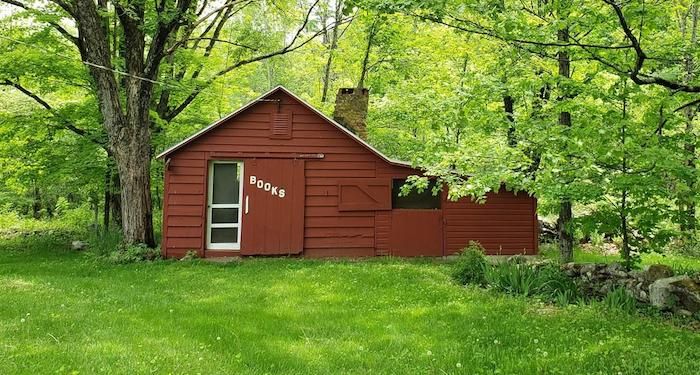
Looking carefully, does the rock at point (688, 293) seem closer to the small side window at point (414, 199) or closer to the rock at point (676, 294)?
the rock at point (676, 294)

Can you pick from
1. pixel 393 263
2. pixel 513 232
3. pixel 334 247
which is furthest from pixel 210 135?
pixel 513 232

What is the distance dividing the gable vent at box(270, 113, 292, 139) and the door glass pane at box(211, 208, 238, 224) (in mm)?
2071

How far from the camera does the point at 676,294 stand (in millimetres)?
6516

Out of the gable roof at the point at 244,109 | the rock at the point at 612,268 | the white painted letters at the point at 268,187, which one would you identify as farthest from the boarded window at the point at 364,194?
the rock at the point at 612,268

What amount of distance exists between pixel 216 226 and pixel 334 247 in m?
2.90

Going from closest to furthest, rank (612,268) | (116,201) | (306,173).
Answer: (612,268) → (306,173) → (116,201)

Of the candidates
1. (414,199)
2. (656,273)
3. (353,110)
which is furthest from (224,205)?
(656,273)

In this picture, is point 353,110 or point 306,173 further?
point 353,110

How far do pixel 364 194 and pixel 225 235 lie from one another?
352 centimetres

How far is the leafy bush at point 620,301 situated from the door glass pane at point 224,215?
27.1 feet

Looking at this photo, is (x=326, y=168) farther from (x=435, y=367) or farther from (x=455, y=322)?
(x=435, y=367)

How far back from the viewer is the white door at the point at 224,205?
12.0 meters

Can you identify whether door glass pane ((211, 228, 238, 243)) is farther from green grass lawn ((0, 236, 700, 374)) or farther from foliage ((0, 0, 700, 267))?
foliage ((0, 0, 700, 267))

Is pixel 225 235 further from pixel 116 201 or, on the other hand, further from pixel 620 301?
pixel 620 301
